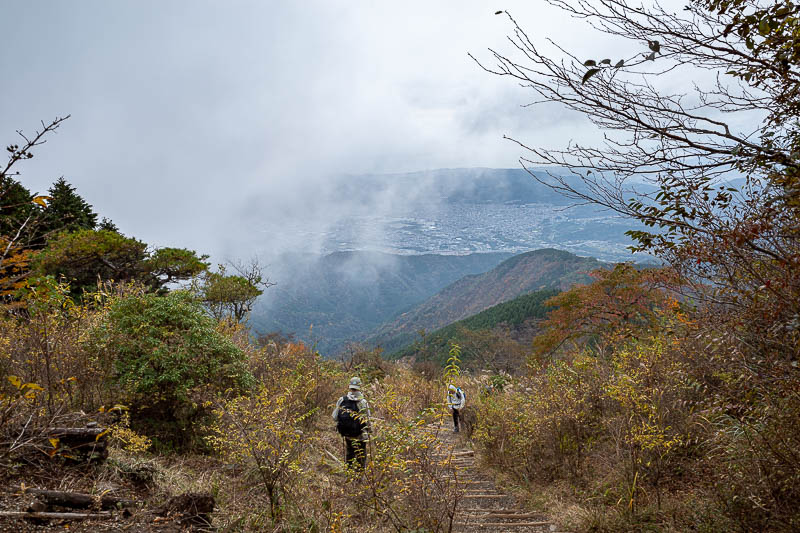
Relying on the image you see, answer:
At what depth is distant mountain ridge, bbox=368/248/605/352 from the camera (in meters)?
81.3

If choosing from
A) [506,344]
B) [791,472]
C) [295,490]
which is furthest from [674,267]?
[506,344]

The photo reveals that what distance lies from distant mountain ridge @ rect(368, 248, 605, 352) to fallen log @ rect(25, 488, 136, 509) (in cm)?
7186

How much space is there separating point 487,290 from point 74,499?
107 meters

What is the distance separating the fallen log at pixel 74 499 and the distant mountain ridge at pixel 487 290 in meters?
71.9

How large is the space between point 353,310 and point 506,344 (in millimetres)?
174822

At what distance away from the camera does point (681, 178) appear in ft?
9.04

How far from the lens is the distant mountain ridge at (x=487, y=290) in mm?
81312

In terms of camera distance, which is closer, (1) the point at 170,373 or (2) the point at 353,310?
(1) the point at 170,373

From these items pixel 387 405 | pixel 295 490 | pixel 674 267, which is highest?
pixel 674 267

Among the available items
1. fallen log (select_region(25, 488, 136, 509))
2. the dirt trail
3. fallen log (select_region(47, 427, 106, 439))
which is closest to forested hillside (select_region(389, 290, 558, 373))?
the dirt trail

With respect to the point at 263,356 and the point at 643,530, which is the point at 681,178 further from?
the point at 263,356

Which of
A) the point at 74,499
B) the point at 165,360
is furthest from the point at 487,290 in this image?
the point at 74,499

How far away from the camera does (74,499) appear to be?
3447mm

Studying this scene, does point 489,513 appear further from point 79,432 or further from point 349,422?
point 79,432
